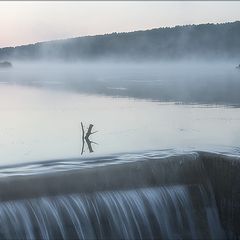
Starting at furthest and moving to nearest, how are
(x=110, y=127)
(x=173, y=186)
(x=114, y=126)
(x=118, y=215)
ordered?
1. (x=114, y=126)
2. (x=110, y=127)
3. (x=173, y=186)
4. (x=118, y=215)

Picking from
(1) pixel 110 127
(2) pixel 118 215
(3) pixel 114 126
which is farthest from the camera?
(3) pixel 114 126

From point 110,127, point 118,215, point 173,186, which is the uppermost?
point 110,127

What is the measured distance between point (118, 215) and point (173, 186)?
1.38 metres

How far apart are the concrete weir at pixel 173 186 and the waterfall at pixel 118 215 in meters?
0.02

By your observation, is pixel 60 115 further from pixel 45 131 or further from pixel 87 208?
pixel 87 208

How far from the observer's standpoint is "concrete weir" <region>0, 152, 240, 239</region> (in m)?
10.8

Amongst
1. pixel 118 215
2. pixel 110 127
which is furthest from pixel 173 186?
pixel 110 127

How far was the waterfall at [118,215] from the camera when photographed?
10102 mm

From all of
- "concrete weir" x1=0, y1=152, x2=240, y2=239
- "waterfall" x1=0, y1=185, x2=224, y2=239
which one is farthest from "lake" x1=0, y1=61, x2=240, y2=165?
→ "waterfall" x1=0, y1=185, x2=224, y2=239

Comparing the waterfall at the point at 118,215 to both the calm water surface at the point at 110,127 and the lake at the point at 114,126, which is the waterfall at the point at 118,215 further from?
the calm water surface at the point at 110,127

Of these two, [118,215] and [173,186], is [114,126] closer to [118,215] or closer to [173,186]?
[173,186]

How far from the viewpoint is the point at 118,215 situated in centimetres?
1115

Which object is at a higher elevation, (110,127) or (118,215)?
(110,127)

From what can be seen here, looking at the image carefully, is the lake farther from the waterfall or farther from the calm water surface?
the waterfall
